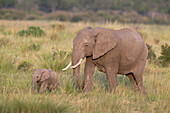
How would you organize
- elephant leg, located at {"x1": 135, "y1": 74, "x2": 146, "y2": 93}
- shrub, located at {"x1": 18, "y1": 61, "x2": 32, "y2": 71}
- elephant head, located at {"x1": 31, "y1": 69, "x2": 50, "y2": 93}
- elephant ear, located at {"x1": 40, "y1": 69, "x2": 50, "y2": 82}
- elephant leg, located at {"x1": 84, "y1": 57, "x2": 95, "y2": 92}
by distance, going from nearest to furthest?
1. elephant head, located at {"x1": 31, "y1": 69, "x2": 50, "y2": 93}
2. elephant ear, located at {"x1": 40, "y1": 69, "x2": 50, "y2": 82}
3. elephant leg, located at {"x1": 84, "y1": 57, "x2": 95, "y2": 92}
4. elephant leg, located at {"x1": 135, "y1": 74, "x2": 146, "y2": 93}
5. shrub, located at {"x1": 18, "y1": 61, "x2": 32, "y2": 71}

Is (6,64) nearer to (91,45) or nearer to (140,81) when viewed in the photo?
(91,45)

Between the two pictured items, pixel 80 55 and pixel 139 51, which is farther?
pixel 139 51

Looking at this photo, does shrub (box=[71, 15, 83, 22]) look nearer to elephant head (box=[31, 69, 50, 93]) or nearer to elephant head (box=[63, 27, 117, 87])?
elephant head (box=[63, 27, 117, 87])

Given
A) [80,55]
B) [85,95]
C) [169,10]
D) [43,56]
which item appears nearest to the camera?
[80,55]

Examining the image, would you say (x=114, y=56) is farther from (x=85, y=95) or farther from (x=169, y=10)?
(x=169, y=10)

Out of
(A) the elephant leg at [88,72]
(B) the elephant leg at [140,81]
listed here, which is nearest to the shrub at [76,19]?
(B) the elephant leg at [140,81]

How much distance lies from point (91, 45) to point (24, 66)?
10.6 feet

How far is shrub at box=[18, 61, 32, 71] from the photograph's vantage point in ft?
26.2

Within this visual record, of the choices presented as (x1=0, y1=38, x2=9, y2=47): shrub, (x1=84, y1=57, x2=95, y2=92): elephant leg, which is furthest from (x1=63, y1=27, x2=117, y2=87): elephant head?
(x1=0, y1=38, x2=9, y2=47): shrub

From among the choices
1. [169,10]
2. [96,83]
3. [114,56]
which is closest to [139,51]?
[114,56]

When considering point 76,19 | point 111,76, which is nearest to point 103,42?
point 111,76

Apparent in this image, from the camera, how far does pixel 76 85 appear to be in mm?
5684

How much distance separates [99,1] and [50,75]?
215 ft

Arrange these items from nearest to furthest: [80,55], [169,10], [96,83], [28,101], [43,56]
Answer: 1. [28,101]
2. [80,55]
3. [96,83]
4. [43,56]
5. [169,10]
